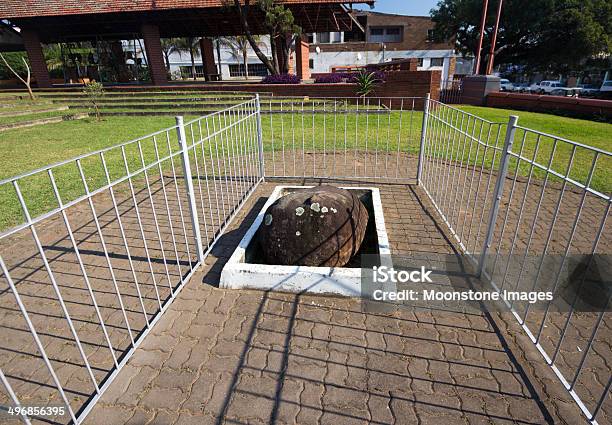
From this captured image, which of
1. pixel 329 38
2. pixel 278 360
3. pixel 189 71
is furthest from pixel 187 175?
pixel 189 71

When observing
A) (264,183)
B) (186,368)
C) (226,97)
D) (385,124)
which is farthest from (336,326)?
(226,97)

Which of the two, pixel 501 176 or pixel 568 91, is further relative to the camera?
pixel 568 91

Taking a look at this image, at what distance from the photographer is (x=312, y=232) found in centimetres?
356

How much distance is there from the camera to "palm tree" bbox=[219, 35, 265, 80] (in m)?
37.5

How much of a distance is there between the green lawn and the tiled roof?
7.78 metres

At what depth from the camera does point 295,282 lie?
11.2ft

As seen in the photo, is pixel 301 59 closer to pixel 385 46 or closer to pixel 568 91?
pixel 385 46

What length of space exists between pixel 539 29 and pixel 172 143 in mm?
32040

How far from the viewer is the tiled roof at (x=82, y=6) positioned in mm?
18500

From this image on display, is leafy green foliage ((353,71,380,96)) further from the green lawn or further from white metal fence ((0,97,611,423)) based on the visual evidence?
white metal fence ((0,97,611,423))

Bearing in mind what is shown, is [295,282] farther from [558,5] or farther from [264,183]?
[558,5]

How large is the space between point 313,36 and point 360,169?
41769 millimetres

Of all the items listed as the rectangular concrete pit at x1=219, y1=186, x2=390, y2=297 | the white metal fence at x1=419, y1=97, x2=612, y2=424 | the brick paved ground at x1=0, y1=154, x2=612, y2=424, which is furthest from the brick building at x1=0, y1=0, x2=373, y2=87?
the brick paved ground at x1=0, y1=154, x2=612, y2=424

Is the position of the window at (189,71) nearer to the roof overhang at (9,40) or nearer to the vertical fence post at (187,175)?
the roof overhang at (9,40)
